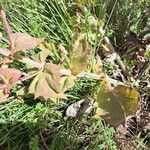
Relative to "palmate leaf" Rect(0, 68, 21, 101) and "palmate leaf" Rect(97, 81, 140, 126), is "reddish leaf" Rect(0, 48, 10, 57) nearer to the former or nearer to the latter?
"palmate leaf" Rect(0, 68, 21, 101)

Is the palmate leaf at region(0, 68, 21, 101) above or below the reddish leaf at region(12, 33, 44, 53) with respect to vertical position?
below

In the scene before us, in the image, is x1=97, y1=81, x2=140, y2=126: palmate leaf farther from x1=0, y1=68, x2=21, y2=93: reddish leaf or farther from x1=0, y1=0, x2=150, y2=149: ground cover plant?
x1=0, y1=68, x2=21, y2=93: reddish leaf

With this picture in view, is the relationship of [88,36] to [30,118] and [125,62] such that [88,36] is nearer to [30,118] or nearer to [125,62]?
[125,62]

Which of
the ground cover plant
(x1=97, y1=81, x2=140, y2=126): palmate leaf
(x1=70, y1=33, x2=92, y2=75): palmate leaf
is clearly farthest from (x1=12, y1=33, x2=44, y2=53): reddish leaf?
(x1=97, y1=81, x2=140, y2=126): palmate leaf

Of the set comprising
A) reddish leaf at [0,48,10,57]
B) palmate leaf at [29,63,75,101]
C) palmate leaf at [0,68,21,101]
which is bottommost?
palmate leaf at [29,63,75,101]

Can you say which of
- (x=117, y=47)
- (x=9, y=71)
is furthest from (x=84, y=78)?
(x=9, y=71)

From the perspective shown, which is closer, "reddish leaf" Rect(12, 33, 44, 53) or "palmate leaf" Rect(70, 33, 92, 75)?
"reddish leaf" Rect(12, 33, 44, 53)

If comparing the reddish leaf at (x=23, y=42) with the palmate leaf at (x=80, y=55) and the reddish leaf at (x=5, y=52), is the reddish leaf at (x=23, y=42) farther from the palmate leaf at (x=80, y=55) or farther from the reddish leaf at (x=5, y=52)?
the palmate leaf at (x=80, y=55)
